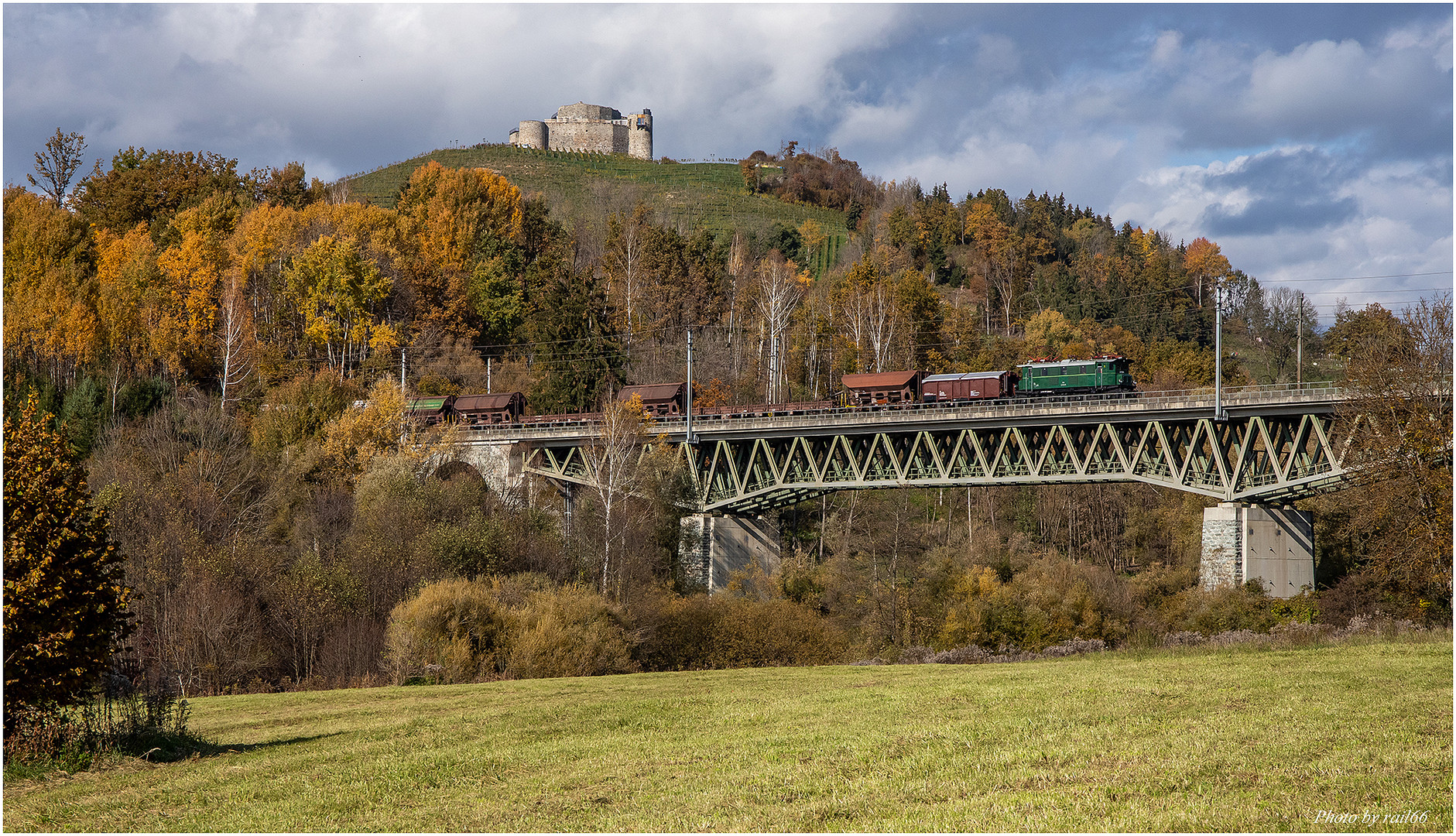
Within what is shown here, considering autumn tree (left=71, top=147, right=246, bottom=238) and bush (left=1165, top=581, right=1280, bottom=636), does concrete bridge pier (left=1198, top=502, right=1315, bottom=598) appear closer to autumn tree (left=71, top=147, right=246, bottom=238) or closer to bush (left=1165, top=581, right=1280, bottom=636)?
bush (left=1165, top=581, right=1280, bottom=636)

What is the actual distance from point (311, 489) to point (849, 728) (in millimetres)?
48980

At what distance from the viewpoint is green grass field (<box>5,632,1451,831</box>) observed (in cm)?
1049

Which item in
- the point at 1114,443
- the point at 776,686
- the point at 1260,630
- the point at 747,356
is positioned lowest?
the point at 1260,630

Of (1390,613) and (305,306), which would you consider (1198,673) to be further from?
(305,306)

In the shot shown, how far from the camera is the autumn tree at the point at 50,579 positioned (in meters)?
14.3

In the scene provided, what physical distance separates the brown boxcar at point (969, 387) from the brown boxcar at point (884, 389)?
72cm

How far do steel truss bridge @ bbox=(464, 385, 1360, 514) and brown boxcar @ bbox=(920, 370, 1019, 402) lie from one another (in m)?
2.73

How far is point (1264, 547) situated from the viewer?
178 feet

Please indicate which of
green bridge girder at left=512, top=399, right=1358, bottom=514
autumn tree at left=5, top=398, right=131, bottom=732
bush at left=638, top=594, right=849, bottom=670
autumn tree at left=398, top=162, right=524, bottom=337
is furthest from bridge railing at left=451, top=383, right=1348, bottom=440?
autumn tree at left=5, top=398, right=131, bottom=732

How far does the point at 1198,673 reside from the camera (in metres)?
20.6

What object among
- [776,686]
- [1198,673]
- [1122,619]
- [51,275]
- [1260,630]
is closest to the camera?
[1198,673]

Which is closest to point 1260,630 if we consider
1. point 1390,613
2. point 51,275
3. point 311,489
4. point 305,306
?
point 1390,613

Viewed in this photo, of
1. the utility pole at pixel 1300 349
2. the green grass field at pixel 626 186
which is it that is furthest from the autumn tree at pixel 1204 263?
the green grass field at pixel 626 186

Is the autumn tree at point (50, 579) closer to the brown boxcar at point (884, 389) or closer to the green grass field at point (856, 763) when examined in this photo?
the green grass field at point (856, 763)
